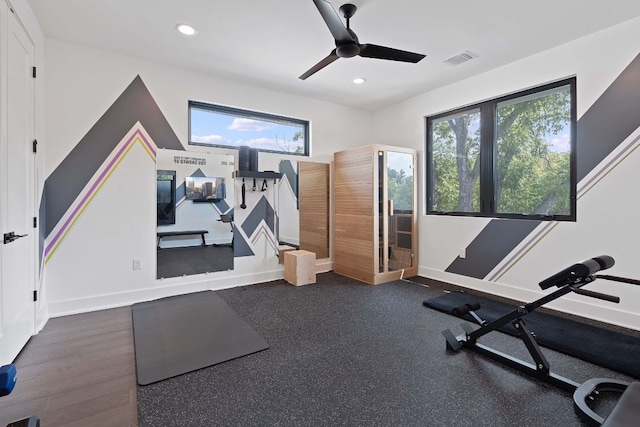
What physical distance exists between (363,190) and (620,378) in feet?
10.5

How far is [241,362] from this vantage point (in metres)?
2.34

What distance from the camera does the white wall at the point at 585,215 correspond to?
296 centimetres

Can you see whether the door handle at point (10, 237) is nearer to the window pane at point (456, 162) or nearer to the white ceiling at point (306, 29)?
the white ceiling at point (306, 29)

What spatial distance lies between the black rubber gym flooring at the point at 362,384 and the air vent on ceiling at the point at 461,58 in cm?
295

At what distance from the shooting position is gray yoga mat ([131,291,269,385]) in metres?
2.30

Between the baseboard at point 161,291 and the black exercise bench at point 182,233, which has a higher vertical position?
the black exercise bench at point 182,233

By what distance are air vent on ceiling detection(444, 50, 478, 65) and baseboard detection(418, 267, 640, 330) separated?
9.16 ft

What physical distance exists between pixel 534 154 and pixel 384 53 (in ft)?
7.61

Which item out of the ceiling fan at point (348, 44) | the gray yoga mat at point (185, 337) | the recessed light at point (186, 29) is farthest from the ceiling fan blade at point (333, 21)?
the gray yoga mat at point (185, 337)

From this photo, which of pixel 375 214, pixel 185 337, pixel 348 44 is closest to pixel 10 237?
pixel 185 337

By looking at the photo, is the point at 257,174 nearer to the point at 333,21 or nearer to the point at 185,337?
the point at 185,337

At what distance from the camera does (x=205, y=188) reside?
4.18m

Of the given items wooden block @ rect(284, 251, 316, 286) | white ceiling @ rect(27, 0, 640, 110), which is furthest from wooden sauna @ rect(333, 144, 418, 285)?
white ceiling @ rect(27, 0, 640, 110)

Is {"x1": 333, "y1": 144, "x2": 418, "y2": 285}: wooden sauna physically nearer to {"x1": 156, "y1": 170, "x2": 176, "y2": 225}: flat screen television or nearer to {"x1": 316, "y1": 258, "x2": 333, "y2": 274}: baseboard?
{"x1": 316, "y1": 258, "x2": 333, "y2": 274}: baseboard
